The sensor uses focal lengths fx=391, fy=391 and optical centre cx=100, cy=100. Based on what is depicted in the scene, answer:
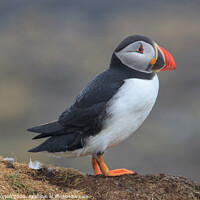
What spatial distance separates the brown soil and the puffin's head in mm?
1421

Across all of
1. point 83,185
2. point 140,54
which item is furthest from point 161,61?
point 83,185

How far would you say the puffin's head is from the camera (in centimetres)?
489

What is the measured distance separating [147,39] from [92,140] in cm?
145

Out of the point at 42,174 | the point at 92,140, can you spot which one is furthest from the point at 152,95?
the point at 42,174

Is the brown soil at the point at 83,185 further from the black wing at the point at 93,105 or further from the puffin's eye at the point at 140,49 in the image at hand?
the puffin's eye at the point at 140,49

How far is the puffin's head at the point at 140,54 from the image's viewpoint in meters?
4.89

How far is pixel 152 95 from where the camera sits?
4.87 m

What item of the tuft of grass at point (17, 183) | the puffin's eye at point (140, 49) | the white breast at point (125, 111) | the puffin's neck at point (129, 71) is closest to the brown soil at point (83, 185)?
the tuft of grass at point (17, 183)

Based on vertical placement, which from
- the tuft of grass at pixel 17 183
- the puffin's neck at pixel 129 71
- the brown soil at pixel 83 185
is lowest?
the brown soil at pixel 83 185

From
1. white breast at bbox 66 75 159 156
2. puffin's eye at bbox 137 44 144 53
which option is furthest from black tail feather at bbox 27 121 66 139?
puffin's eye at bbox 137 44 144 53

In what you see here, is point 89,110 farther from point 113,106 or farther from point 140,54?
point 140,54

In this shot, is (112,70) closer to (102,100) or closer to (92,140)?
(102,100)

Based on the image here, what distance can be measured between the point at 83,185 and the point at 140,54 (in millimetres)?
1758

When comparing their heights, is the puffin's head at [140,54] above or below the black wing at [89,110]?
above
